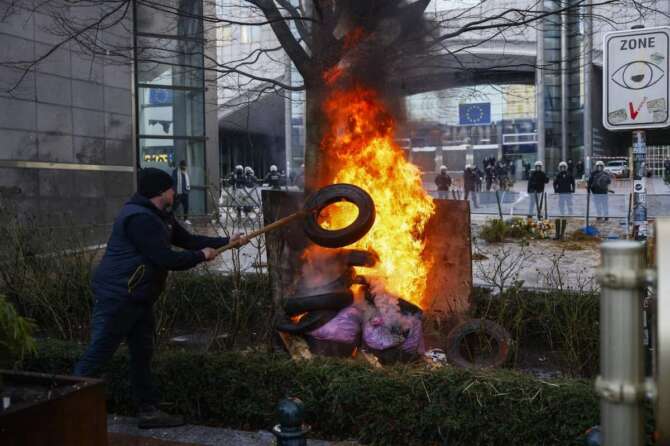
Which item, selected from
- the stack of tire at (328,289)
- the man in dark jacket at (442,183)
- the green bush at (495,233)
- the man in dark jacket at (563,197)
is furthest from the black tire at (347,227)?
the man in dark jacket at (442,183)

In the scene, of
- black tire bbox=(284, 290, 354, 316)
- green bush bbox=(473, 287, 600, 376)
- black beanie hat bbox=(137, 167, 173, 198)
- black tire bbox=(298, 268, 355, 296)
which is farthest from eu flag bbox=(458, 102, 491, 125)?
black beanie hat bbox=(137, 167, 173, 198)

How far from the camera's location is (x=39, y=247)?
7211 mm

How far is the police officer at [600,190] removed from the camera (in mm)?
18500

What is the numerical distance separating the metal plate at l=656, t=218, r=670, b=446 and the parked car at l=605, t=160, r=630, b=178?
4153 centimetres

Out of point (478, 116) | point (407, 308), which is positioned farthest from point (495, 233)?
point (478, 116)

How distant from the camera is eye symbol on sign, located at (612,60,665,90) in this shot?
186 inches

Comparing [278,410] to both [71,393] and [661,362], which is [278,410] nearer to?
[71,393]

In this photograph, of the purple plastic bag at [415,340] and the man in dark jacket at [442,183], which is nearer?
the purple plastic bag at [415,340]

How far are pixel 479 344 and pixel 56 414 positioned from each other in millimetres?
3603

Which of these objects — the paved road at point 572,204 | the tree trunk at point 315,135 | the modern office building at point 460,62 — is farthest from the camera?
the paved road at point 572,204

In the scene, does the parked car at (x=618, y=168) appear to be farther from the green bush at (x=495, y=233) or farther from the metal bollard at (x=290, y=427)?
the metal bollard at (x=290, y=427)

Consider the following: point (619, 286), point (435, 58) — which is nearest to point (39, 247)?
point (435, 58)

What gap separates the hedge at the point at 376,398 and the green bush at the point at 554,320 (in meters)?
1.25

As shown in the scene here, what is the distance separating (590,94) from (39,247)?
5086 cm
